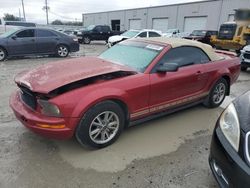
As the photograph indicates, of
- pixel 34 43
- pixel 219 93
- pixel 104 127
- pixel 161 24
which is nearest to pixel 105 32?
pixel 34 43

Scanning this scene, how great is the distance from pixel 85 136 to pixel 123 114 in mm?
619

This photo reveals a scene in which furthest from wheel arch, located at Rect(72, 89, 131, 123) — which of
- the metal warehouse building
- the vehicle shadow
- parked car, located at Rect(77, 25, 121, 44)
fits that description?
the metal warehouse building

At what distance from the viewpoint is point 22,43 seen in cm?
999

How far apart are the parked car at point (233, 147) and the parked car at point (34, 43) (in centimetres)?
968

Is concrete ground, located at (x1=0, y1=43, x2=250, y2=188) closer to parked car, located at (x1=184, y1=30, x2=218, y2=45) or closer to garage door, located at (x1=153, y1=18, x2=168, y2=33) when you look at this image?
parked car, located at (x1=184, y1=30, x2=218, y2=45)

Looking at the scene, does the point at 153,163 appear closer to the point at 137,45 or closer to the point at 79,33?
the point at 137,45

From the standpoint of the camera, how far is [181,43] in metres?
4.10

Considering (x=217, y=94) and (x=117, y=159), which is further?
(x=217, y=94)

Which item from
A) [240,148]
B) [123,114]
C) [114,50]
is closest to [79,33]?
[114,50]

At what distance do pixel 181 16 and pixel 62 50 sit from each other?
25185 mm

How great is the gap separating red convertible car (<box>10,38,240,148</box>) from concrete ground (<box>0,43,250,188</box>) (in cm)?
29

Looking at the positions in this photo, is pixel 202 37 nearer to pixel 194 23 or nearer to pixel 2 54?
pixel 194 23

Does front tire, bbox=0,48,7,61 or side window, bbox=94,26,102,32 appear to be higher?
side window, bbox=94,26,102,32

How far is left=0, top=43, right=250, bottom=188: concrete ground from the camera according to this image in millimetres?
2629
